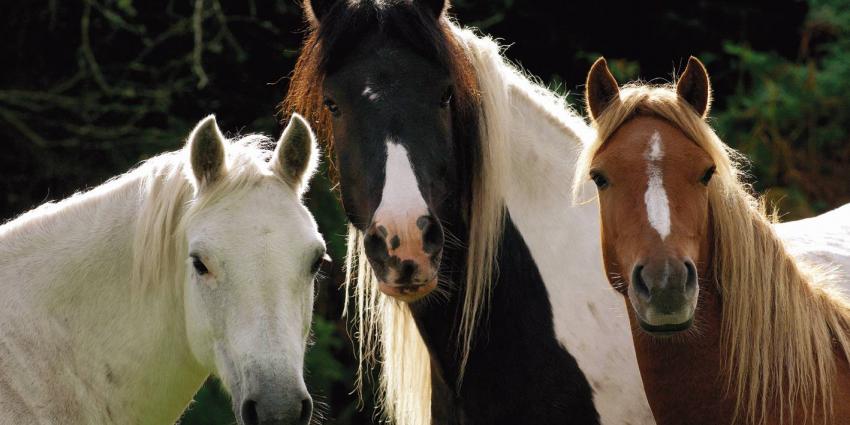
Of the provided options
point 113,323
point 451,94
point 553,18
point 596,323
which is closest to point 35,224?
point 113,323

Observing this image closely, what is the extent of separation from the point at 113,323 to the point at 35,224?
1.36ft

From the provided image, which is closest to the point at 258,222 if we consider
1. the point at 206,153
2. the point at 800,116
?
the point at 206,153

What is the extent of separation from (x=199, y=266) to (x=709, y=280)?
1.49 meters

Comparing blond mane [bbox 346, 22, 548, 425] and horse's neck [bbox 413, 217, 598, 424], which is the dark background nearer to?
blond mane [bbox 346, 22, 548, 425]

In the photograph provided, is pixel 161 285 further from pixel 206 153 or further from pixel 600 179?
pixel 600 179

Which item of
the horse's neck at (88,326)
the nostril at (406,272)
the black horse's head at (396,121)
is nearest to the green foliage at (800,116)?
the black horse's head at (396,121)

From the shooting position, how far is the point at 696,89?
307 cm

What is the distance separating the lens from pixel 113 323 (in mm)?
3092

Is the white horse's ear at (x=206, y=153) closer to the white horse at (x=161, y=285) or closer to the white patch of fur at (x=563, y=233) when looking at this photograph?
the white horse at (x=161, y=285)

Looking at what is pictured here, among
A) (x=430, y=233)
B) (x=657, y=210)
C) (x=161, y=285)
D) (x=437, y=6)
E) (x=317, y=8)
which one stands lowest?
(x=161, y=285)

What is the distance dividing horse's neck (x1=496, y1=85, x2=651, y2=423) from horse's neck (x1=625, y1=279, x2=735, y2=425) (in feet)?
1.04

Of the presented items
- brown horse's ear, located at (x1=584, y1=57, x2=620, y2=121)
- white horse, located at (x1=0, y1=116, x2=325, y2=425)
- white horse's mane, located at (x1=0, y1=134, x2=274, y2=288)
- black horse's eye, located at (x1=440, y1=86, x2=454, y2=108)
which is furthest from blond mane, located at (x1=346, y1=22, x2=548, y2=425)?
white horse's mane, located at (x1=0, y1=134, x2=274, y2=288)

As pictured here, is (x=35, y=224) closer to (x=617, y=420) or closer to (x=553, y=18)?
(x=617, y=420)

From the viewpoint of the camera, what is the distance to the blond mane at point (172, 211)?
9.98 feet
